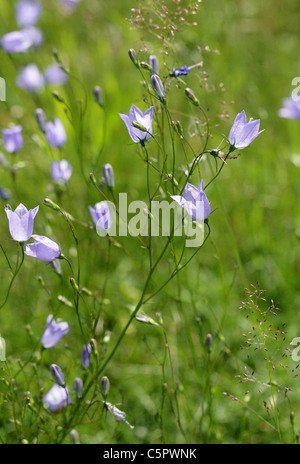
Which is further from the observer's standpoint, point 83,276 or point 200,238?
point 83,276

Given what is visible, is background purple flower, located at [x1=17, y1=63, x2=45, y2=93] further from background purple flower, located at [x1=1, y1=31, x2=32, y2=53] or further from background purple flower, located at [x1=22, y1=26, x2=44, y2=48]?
background purple flower, located at [x1=1, y1=31, x2=32, y2=53]

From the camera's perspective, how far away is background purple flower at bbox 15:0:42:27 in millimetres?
3482

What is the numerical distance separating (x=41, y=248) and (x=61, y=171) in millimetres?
789

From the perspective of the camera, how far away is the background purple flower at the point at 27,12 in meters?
3.48

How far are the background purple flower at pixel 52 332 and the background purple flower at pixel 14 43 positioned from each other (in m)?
1.60

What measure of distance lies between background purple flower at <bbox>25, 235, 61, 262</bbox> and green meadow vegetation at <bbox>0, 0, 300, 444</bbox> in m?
0.03

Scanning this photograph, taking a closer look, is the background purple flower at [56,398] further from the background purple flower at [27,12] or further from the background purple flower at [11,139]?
the background purple flower at [27,12]

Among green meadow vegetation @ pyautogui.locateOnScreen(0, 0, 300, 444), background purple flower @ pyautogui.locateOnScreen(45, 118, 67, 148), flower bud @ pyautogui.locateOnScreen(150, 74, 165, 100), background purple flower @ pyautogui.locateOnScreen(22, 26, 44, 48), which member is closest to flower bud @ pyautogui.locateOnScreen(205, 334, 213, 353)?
green meadow vegetation @ pyautogui.locateOnScreen(0, 0, 300, 444)

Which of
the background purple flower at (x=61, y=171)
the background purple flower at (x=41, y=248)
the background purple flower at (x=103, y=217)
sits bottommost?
the background purple flower at (x=41, y=248)

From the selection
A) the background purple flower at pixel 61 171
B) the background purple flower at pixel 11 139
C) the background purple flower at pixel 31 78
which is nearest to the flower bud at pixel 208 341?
the background purple flower at pixel 61 171

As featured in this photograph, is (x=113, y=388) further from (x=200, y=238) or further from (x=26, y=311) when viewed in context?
(x=200, y=238)

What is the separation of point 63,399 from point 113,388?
0.49 m
